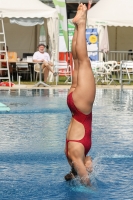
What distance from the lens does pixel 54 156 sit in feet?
21.1

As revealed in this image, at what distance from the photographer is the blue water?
4.79 m

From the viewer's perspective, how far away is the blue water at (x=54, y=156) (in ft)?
15.7

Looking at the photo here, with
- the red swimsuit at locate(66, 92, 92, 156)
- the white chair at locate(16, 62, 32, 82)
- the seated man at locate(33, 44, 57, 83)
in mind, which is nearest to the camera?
the red swimsuit at locate(66, 92, 92, 156)

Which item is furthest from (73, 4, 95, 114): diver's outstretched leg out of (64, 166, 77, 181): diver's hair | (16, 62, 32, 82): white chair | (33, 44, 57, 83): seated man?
(16, 62, 32, 82): white chair

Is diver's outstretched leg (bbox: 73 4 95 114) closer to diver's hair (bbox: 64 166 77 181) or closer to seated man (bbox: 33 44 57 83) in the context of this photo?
diver's hair (bbox: 64 166 77 181)

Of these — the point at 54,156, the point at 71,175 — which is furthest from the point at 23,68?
the point at 71,175

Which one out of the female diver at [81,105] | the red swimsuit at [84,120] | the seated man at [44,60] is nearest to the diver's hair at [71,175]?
the female diver at [81,105]

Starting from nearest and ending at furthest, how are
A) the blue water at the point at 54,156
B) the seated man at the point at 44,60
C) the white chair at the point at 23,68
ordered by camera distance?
the blue water at the point at 54,156
the seated man at the point at 44,60
the white chair at the point at 23,68

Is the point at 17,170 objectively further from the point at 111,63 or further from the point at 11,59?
the point at 11,59

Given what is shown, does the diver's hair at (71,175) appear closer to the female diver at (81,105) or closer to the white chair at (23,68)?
the female diver at (81,105)

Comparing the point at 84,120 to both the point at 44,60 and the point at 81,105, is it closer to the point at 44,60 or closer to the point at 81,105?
the point at 81,105

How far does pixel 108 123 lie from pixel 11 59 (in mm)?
14551

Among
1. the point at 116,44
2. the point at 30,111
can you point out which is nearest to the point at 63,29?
the point at 116,44

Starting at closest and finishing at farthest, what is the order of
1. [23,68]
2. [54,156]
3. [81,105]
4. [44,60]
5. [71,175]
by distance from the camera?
[81,105]
[71,175]
[54,156]
[44,60]
[23,68]
